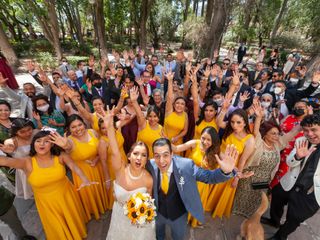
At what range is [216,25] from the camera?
425 inches

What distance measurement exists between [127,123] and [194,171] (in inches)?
79.8

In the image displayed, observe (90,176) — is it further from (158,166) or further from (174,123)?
(174,123)

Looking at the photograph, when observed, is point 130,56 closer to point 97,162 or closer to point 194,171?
point 97,162

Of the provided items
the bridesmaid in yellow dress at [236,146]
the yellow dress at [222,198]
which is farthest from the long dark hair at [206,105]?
the yellow dress at [222,198]

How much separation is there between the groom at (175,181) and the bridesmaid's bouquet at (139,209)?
0.86ft

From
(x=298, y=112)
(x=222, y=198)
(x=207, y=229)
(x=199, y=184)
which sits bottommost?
(x=207, y=229)

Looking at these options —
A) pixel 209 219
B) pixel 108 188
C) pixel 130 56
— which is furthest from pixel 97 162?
pixel 130 56

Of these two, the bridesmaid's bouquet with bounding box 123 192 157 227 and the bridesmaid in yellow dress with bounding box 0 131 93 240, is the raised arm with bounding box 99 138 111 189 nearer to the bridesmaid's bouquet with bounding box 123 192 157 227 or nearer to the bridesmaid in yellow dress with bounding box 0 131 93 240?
the bridesmaid in yellow dress with bounding box 0 131 93 240

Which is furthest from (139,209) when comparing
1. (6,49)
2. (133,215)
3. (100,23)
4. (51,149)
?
(6,49)

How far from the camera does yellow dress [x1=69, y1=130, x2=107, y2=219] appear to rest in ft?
9.18

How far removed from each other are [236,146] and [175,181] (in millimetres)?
1241

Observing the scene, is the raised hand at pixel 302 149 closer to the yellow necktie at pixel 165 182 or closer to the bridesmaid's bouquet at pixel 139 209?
the yellow necktie at pixel 165 182

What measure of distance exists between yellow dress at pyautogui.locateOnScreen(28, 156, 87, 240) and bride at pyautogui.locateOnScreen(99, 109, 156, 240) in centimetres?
76

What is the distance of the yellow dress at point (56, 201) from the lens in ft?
7.72
